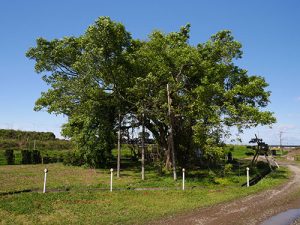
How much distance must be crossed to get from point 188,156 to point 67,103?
47.1 feet

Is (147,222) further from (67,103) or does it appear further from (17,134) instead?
(17,134)

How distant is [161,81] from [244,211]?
1581 cm

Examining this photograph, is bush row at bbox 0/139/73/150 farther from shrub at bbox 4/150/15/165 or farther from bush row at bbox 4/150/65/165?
shrub at bbox 4/150/15/165

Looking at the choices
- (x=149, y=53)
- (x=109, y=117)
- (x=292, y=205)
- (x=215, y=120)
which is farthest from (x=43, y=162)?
(x=292, y=205)

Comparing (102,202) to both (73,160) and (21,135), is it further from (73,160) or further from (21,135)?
(21,135)

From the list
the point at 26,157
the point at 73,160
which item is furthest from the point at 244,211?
the point at 26,157

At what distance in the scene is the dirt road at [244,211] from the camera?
13039mm

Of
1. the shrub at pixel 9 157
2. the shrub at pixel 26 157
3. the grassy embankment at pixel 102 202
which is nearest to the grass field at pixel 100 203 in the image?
the grassy embankment at pixel 102 202

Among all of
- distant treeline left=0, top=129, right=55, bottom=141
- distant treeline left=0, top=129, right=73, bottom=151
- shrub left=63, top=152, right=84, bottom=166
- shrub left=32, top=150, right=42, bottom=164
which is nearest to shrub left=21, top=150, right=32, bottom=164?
shrub left=32, top=150, right=42, bottom=164

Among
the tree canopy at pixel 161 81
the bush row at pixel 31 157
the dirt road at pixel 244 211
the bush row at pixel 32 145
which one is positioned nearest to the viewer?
the dirt road at pixel 244 211

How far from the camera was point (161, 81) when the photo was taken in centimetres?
2897

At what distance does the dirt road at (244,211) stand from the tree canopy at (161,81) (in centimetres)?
677

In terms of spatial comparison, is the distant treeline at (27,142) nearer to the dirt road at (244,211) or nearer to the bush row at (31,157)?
the bush row at (31,157)

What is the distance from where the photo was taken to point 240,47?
103ft
